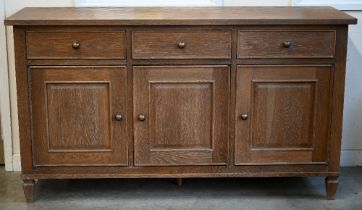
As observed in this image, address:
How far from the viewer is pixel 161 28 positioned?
259 centimetres

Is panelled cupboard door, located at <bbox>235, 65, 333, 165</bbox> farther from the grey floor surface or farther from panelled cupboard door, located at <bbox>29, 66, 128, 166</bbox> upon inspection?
panelled cupboard door, located at <bbox>29, 66, 128, 166</bbox>

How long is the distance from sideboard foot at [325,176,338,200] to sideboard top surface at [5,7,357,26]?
71 cm

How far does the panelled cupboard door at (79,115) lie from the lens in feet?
8.66

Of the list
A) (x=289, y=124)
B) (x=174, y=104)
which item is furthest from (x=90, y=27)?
(x=289, y=124)

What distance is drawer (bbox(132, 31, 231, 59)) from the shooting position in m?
2.60

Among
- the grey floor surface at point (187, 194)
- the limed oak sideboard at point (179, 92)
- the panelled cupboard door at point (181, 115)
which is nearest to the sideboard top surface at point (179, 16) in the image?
the limed oak sideboard at point (179, 92)

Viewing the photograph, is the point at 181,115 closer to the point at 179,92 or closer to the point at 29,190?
the point at 179,92

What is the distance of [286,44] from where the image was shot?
2609 mm

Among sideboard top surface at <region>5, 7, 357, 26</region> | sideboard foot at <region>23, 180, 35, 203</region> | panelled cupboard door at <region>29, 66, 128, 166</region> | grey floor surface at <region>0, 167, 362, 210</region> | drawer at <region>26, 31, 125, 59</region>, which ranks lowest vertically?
grey floor surface at <region>0, 167, 362, 210</region>

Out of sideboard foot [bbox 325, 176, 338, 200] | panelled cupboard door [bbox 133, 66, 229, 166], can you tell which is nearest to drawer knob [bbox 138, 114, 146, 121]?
panelled cupboard door [bbox 133, 66, 229, 166]

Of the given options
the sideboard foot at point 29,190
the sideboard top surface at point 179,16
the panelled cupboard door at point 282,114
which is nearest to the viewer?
the sideboard top surface at point 179,16

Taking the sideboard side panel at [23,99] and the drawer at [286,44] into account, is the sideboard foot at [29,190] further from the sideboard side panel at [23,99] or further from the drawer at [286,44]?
the drawer at [286,44]

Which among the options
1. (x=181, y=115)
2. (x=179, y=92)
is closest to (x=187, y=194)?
(x=181, y=115)

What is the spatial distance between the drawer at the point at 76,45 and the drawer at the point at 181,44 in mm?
77
